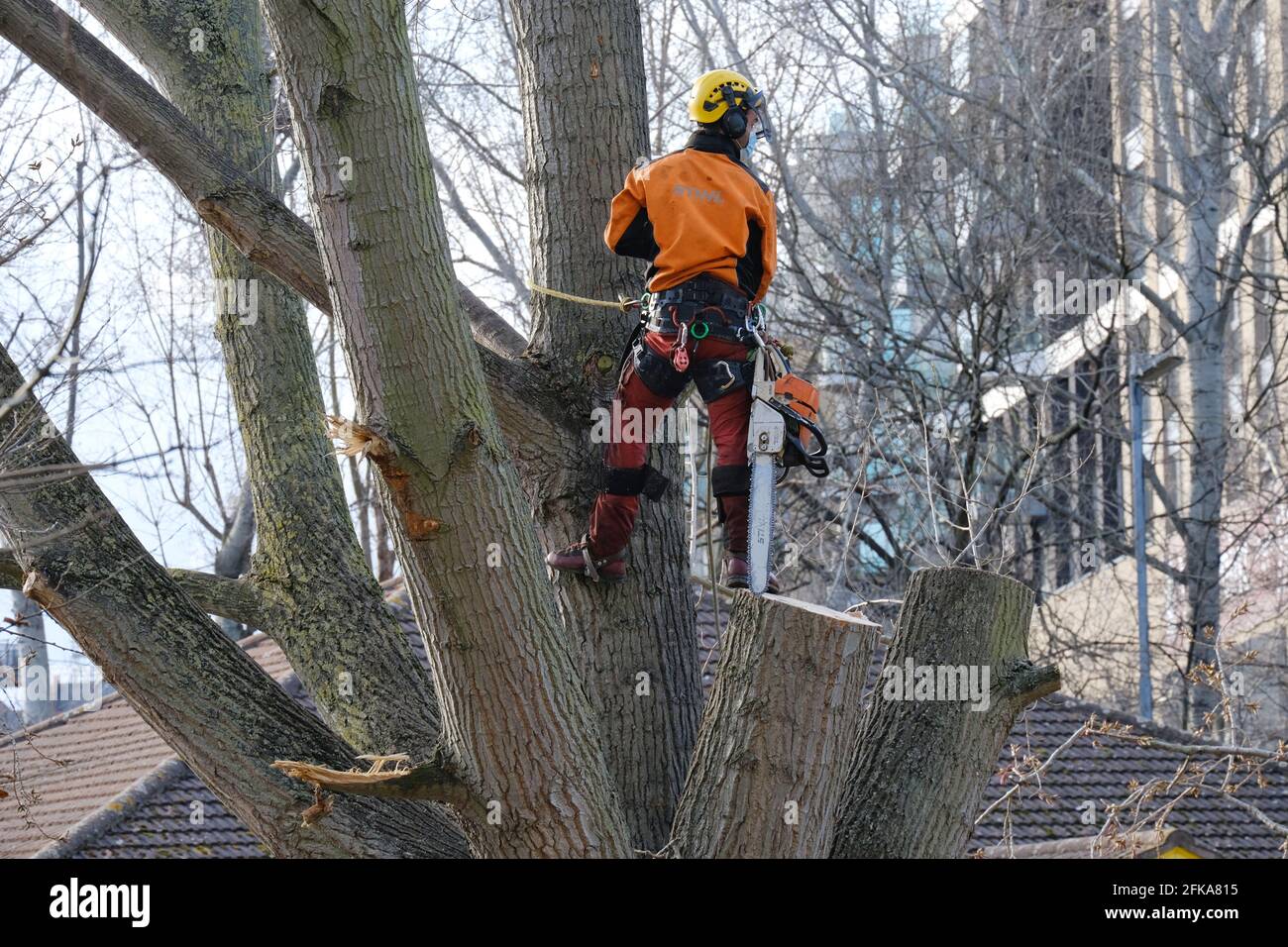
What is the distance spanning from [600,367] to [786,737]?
6.27ft

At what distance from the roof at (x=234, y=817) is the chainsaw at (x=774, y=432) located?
12.4ft

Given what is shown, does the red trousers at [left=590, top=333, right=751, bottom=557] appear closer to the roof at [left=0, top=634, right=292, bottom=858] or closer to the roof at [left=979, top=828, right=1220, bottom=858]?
the roof at [left=979, top=828, right=1220, bottom=858]

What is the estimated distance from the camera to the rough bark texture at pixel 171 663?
4.63 metres

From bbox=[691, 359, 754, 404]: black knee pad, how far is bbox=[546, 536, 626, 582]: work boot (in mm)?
887

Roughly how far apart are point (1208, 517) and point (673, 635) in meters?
15.0

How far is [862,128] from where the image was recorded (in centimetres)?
2069

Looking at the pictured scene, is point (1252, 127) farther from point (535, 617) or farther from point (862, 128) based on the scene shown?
point (535, 617)

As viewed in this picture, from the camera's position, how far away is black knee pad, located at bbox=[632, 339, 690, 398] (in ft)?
19.3

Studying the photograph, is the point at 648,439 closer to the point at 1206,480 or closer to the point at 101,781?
the point at 101,781

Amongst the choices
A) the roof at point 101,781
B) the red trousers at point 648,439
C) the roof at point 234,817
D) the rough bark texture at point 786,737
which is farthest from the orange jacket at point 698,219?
the roof at point 101,781

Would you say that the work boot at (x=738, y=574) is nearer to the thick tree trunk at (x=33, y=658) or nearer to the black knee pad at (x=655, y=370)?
the black knee pad at (x=655, y=370)

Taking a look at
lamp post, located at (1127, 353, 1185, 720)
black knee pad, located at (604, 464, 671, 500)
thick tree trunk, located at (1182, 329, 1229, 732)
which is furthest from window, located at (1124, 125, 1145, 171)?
black knee pad, located at (604, 464, 671, 500)

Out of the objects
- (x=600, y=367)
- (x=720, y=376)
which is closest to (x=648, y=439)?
(x=600, y=367)

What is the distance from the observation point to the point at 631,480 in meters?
5.71
